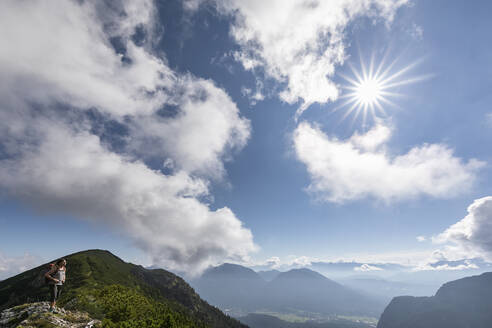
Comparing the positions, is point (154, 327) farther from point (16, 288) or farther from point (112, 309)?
point (16, 288)

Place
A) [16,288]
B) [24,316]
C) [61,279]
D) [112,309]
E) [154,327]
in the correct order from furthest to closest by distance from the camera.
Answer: [16,288], [112,309], [154,327], [24,316], [61,279]

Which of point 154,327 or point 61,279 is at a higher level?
point 61,279

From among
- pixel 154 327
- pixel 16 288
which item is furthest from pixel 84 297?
pixel 16 288

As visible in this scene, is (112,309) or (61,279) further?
(112,309)

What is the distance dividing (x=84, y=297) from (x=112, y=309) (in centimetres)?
997

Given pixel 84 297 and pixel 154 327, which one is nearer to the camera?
pixel 154 327

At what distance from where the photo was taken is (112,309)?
→ 175 ft

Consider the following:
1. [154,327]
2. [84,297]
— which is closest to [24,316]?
[154,327]

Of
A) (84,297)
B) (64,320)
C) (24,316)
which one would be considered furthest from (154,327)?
(84,297)

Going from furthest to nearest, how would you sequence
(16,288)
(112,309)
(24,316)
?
1. (16,288)
2. (112,309)
3. (24,316)

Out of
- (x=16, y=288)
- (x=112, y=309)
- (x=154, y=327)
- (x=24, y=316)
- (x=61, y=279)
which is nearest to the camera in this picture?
(x=61, y=279)

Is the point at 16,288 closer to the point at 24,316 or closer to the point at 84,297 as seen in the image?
the point at 84,297

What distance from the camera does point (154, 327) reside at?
40.8 meters

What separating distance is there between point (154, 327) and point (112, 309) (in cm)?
2078
